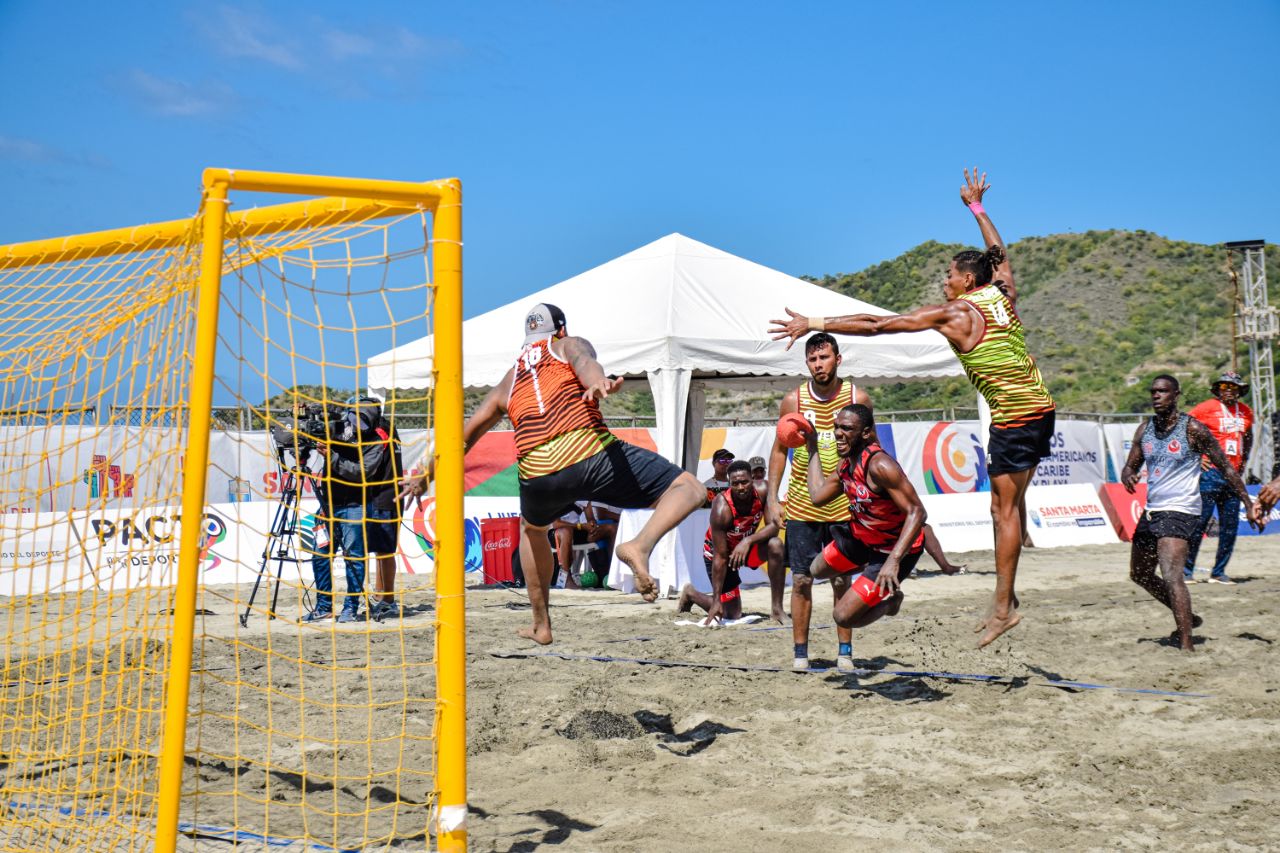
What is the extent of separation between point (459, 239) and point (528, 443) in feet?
6.43

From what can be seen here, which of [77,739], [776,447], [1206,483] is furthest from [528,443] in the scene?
[1206,483]

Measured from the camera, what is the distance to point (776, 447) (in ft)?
23.3

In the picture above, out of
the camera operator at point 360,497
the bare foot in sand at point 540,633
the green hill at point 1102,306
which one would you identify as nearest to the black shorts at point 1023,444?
the bare foot in sand at point 540,633

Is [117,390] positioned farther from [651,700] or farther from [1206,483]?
[1206,483]

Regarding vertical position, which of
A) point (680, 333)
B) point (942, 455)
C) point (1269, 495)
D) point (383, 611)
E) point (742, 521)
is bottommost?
point (383, 611)

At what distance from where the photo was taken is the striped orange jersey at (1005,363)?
19.8ft

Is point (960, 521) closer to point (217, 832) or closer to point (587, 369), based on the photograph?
point (587, 369)

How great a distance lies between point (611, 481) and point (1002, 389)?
2273 millimetres

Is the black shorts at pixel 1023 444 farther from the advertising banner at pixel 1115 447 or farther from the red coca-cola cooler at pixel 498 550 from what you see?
the advertising banner at pixel 1115 447

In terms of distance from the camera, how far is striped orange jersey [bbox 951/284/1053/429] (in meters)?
6.04

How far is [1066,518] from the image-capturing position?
54.5 feet

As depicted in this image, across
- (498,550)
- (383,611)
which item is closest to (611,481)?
(383,611)

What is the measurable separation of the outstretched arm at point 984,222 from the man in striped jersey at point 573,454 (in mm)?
2207

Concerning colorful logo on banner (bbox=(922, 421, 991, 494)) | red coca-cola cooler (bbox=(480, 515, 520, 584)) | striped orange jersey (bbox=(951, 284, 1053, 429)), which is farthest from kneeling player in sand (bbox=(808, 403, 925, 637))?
colorful logo on banner (bbox=(922, 421, 991, 494))
